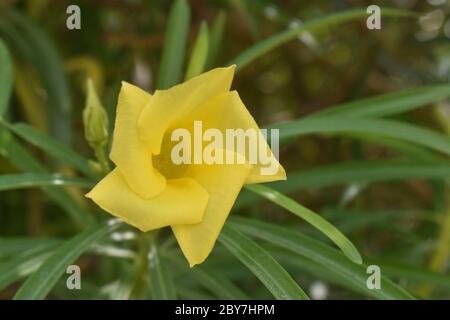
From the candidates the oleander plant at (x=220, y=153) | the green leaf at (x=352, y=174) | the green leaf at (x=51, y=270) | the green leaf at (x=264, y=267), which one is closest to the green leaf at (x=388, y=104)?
the oleander plant at (x=220, y=153)

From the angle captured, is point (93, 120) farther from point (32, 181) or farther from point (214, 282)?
point (214, 282)

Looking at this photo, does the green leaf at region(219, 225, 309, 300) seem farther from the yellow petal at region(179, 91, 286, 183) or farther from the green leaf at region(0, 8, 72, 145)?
the green leaf at region(0, 8, 72, 145)

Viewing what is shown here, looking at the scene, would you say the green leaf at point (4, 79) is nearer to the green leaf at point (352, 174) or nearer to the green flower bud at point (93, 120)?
the green flower bud at point (93, 120)

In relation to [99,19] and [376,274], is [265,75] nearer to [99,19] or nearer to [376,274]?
[99,19]

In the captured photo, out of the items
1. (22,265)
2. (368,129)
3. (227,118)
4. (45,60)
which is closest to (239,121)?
(227,118)

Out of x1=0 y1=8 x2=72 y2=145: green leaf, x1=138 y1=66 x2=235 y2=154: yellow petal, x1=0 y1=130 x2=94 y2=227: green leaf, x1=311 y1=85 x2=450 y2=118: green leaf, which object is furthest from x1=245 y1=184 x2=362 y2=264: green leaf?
x1=0 y1=8 x2=72 y2=145: green leaf
